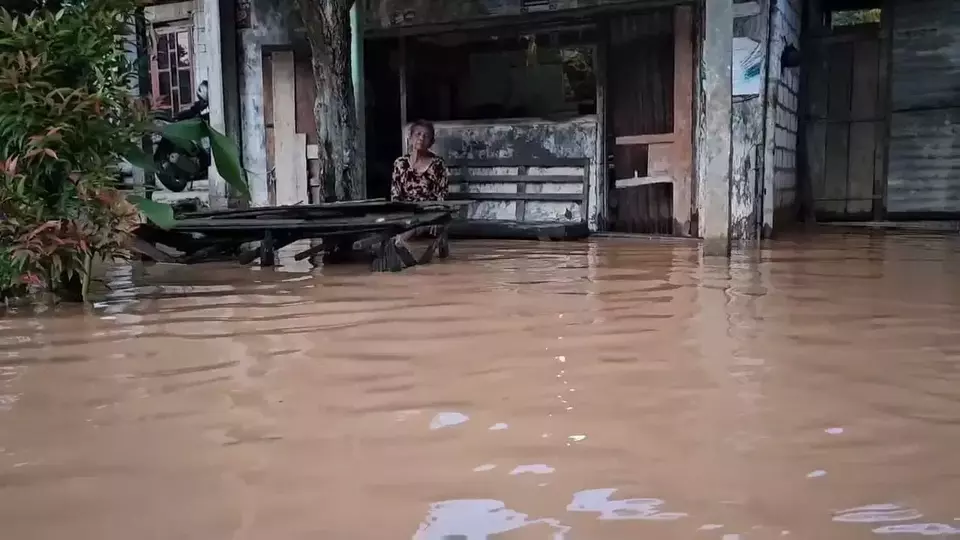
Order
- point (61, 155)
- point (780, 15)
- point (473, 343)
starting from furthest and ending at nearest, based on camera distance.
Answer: point (780, 15) < point (61, 155) < point (473, 343)

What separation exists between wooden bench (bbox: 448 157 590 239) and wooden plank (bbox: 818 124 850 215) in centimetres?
304

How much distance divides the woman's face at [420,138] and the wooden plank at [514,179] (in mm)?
1005

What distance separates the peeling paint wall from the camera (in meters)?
9.35

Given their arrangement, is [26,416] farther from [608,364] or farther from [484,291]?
[484,291]

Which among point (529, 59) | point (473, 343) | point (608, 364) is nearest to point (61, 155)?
point (473, 343)

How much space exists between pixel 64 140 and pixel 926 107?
26.9ft

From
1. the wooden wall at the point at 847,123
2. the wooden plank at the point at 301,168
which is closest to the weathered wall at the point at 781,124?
the wooden wall at the point at 847,123

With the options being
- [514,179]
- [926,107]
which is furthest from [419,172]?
A: [926,107]

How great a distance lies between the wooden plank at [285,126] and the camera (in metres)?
9.36

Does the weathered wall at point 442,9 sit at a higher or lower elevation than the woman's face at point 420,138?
higher

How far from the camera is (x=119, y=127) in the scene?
4375mm

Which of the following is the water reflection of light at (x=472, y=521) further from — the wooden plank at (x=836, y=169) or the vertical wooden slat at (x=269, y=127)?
the wooden plank at (x=836, y=169)

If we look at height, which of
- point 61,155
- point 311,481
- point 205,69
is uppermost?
point 205,69

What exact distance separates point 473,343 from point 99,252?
2183mm
